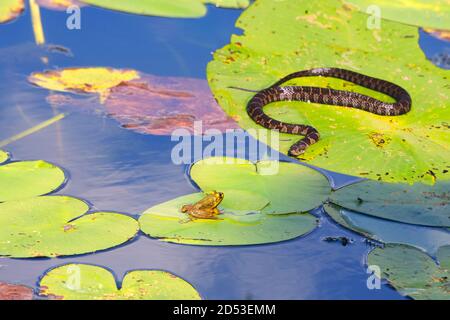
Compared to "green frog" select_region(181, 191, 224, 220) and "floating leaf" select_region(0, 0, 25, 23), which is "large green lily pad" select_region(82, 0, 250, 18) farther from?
"green frog" select_region(181, 191, 224, 220)

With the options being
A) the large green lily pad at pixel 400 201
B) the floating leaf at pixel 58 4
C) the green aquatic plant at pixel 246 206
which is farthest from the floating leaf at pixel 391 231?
the floating leaf at pixel 58 4

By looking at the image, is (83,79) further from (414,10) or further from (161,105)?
(414,10)

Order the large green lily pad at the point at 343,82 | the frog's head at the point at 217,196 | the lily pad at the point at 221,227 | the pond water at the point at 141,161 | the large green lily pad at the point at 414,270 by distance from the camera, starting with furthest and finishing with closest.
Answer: the large green lily pad at the point at 343,82, the frog's head at the point at 217,196, the lily pad at the point at 221,227, the pond water at the point at 141,161, the large green lily pad at the point at 414,270

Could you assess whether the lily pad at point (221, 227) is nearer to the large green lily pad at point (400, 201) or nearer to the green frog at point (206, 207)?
the green frog at point (206, 207)

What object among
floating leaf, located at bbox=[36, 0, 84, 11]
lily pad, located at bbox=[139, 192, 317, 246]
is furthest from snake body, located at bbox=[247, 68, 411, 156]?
floating leaf, located at bbox=[36, 0, 84, 11]

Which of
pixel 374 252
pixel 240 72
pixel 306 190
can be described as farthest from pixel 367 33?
pixel 374 252
